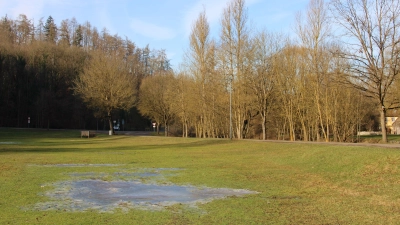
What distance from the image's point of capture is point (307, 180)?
13.7 m

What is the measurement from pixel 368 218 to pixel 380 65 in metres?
25.8

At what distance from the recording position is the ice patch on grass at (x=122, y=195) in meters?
8.80

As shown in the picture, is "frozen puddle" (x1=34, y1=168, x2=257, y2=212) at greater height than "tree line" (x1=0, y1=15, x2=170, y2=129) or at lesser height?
lesser

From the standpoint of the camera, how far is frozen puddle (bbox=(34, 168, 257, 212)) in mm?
8797

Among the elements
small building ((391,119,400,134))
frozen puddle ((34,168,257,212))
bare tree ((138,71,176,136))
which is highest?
bare tree ((138,71,176,136))

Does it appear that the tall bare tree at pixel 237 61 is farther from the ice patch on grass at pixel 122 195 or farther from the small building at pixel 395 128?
the small building at pixel 395 128

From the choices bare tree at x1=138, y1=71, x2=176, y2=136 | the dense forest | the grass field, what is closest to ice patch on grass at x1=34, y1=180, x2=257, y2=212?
the grass field

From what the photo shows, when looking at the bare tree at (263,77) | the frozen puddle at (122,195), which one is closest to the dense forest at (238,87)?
the bare tree at (263,77)

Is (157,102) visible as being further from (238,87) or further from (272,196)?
(272,196)

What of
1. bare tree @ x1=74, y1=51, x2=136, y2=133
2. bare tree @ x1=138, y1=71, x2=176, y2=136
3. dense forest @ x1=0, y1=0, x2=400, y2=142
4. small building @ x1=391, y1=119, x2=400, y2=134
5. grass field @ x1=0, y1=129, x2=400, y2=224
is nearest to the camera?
grass field @ x1=0, y1=129, x2=400, y2=224

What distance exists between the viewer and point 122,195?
1036 cm

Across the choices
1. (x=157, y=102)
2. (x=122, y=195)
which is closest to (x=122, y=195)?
(x=122, y=195)

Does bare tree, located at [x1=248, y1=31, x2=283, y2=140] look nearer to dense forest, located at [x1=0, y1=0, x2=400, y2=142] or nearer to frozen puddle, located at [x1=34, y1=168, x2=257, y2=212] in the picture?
dense forest, located at [x1=0, y1=0, x2=400, y2=142]

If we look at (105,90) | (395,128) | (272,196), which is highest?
(105,90)
